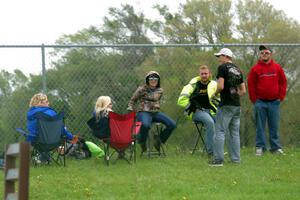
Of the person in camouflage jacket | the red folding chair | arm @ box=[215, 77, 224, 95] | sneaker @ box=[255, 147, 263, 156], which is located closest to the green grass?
sneaker @ box=[255, 147, 263, 156]

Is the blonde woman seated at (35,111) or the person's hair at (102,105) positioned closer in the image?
the blonde woman seated at (35,111)

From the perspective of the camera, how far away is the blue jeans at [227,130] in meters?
9.52

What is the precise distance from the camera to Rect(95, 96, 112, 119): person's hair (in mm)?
10599

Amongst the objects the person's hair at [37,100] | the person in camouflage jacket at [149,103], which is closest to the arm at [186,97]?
the person in camouflage jacket at [149,103]

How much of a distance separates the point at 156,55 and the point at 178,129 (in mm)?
1663

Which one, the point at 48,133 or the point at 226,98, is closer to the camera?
the point at 226,98

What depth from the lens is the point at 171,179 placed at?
841cm

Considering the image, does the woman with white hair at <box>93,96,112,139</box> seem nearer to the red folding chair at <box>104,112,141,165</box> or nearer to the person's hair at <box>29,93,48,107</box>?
the red folding chair at <box>104,112,141,165</box>

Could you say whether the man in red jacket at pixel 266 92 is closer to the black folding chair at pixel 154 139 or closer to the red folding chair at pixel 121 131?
the black folding chair at pixel 154 139

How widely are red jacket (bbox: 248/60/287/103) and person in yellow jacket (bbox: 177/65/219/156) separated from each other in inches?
31.9

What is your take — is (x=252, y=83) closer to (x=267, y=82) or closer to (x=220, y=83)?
(x=267, y=82)

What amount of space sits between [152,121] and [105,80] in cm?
133

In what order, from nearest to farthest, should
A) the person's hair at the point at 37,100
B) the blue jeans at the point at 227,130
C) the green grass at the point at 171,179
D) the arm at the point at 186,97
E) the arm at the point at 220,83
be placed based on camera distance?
the green grass at the point at 171,179 → the arm at the point at 220,83 → the blue jeans at the point at 227,130 → the person's hair at the point at 37,100 → the arm at the point at 186,97

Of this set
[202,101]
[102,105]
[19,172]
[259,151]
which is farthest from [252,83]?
[19,172]
